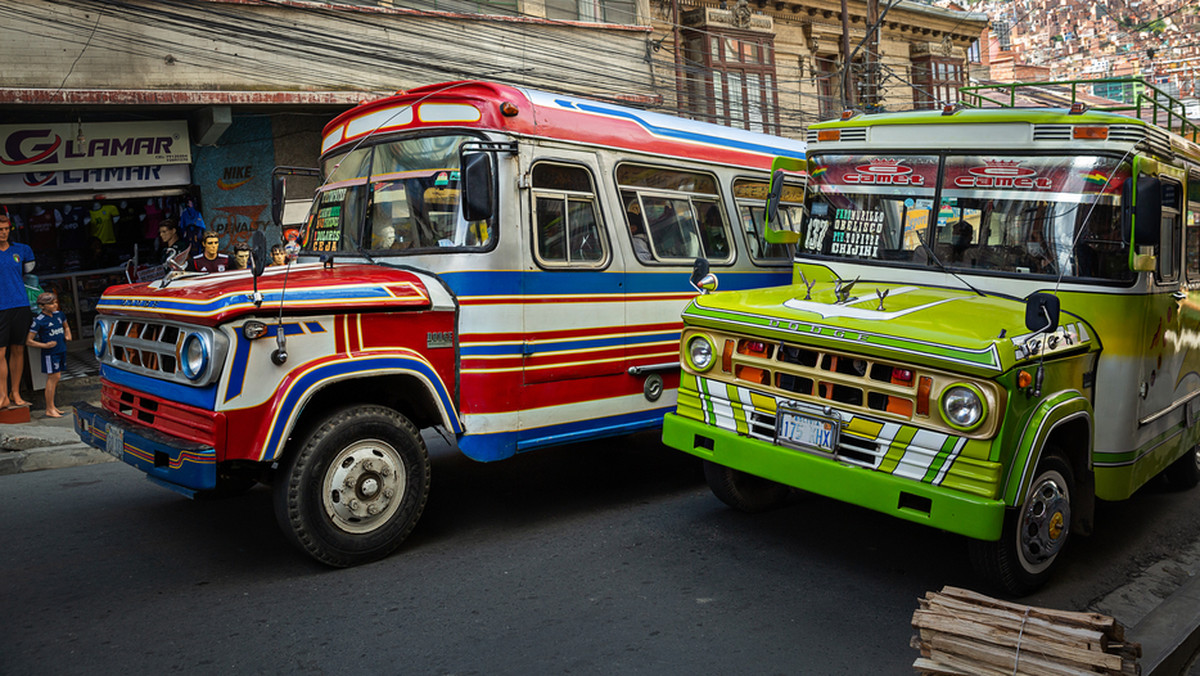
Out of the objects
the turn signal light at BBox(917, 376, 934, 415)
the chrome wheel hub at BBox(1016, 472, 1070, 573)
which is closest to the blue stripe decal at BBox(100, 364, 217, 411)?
the turn signal light at BBox(917, 376, 934, 415)

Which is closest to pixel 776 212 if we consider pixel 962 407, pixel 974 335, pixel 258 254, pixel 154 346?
pixel 974 335

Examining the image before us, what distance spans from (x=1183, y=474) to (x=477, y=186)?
19.0 ft

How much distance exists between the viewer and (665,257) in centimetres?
674

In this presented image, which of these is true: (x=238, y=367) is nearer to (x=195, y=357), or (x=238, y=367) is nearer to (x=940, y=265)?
(x=195, y=357)

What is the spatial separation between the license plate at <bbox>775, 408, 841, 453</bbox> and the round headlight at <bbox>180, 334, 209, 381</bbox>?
2926 mm

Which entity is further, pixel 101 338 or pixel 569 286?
pixel 569 286

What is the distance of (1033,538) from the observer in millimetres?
4691

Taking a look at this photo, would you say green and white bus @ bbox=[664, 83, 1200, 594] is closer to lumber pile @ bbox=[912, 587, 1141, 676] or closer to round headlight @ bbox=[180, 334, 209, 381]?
lumber pile @ bbox=[912, 587, 1141, 676]

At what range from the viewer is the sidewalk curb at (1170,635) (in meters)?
4.16

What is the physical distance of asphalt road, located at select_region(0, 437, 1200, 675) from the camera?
413 centimetres

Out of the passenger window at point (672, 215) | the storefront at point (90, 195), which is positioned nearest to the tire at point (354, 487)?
the passenger window at point (672, 215)

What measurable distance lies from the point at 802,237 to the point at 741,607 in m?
2.73

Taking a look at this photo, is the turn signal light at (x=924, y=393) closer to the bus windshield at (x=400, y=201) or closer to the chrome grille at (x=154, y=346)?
the bus windshield at (x=400, y=201)

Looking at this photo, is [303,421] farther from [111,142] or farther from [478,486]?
[111,142]
